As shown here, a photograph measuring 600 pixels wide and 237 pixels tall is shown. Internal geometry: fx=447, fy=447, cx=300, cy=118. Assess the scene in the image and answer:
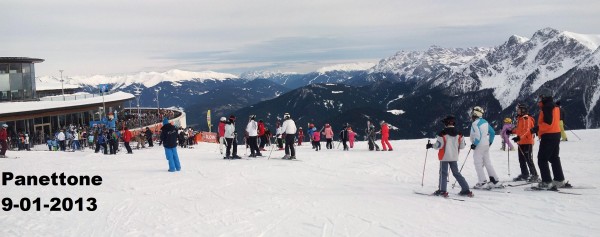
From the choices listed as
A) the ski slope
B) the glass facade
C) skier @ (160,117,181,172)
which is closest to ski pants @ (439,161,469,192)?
the ski slope

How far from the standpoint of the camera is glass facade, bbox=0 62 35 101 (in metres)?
40.7

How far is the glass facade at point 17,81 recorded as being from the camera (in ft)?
134

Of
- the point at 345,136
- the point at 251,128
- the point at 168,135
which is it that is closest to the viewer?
the point at 168,135

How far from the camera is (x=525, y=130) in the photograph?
10.4 metres

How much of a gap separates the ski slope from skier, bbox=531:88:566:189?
0.43m

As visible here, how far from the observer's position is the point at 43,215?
8.19 meters

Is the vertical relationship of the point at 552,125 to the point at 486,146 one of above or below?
above

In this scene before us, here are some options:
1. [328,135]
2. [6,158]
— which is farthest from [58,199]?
[328,135]

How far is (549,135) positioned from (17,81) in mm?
45699

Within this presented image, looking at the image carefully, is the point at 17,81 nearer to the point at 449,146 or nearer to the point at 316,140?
the point at 316,140

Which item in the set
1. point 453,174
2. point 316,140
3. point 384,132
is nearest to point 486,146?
point 453,174

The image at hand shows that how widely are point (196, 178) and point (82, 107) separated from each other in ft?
116

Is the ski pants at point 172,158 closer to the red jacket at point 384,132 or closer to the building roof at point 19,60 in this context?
the red jacket at point 384,132

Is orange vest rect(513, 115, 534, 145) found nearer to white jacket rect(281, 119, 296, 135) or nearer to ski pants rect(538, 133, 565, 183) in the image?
ski pants rect(538, 133, 565, 183)
